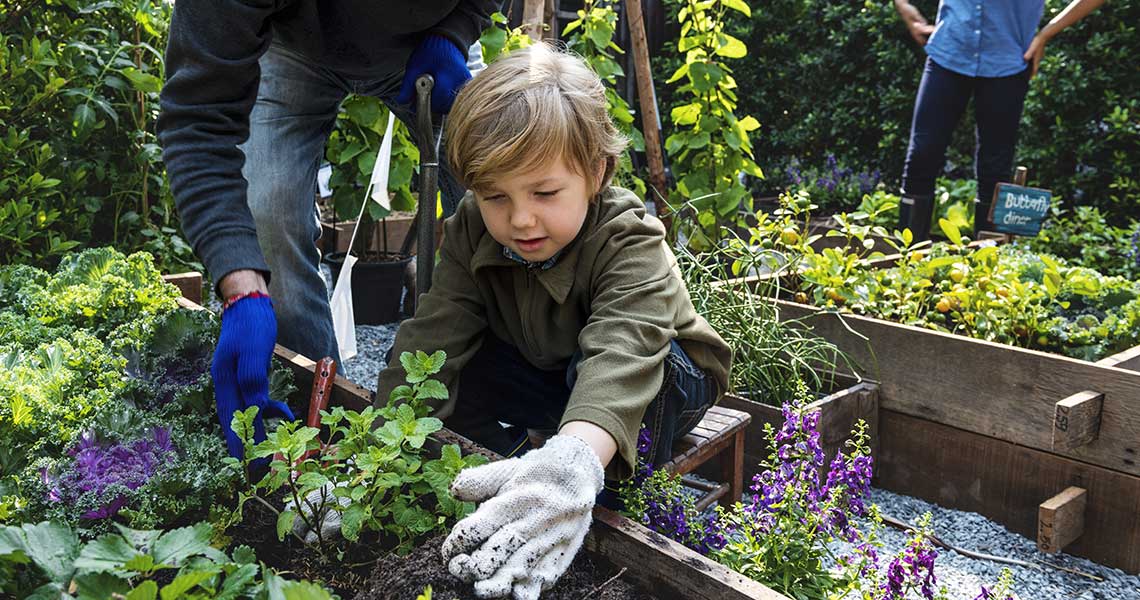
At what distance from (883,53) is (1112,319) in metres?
4.40

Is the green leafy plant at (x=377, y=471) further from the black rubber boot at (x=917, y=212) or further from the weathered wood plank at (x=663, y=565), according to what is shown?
the black rubber boot at (x=917, y=212)

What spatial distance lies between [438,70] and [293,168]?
1.65 feet

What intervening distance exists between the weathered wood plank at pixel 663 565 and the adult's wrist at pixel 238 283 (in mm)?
805

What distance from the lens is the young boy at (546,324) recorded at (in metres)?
1.20

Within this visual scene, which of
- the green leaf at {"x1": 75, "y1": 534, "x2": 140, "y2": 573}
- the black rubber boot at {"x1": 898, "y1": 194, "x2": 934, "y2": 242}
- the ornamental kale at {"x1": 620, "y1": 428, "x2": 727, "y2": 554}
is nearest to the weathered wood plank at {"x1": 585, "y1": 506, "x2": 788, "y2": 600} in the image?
the ornamental kale at {"x1": 620, "y1": 428, "x2": 727, "y2": 554}

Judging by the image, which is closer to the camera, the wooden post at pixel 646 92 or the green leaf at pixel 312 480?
the green leaf at pixel 312 480

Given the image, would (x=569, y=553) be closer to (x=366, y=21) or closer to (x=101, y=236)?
(x=366, y=21)

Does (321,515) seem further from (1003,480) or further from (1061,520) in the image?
(1003,480)

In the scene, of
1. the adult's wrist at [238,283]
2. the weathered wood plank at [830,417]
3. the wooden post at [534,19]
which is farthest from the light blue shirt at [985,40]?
Result: the adult's wrist at [238,283]

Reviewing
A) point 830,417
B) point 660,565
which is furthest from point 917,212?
point 660,565

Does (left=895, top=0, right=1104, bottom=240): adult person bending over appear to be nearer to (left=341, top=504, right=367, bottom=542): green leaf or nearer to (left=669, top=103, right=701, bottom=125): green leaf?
(left=669, top=103, right=701, bottom=125): green leaf

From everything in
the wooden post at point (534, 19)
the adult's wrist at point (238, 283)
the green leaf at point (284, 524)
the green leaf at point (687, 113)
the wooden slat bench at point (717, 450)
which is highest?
the wooden post at point (534, 19)

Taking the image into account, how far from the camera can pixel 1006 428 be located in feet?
7.43

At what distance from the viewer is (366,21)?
203cm
